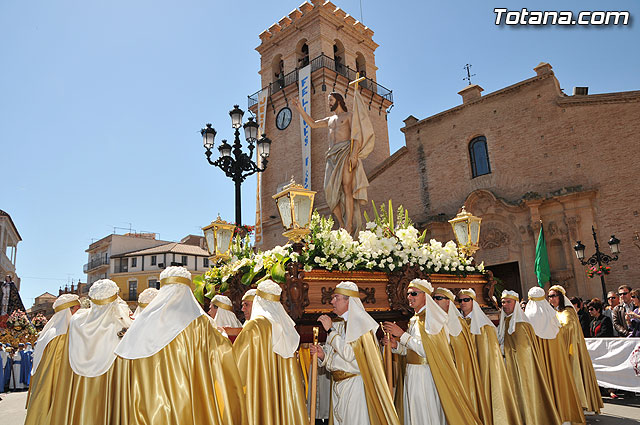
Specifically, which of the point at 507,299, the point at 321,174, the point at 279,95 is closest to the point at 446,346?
the point at 507,299

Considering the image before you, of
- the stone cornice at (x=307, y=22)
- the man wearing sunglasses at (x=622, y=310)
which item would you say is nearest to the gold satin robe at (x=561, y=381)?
the man wearing sunglasses at (x=622, y=310)

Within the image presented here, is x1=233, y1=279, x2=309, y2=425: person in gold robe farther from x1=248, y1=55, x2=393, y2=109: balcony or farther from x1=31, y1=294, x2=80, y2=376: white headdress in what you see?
x1=248, y1=55, x2=393, y2=109: balcony

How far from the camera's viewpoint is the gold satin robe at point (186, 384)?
3.91 metres

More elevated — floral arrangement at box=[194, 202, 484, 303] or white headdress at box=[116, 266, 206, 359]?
floral arrangement at box=[194, 202, 484, 303]

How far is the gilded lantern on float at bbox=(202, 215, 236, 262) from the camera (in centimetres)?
886

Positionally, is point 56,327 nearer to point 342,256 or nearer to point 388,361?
point 342,256

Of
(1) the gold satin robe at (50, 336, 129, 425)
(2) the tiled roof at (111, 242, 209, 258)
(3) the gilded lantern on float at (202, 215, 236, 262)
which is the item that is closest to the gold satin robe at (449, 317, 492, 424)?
(1) the gold satin robe at (50, 336, 129, 425)

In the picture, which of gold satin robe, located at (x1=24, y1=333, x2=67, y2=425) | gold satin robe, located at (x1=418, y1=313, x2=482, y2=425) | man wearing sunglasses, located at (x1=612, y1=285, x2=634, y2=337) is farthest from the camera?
man wearing sunglasses, located at (x1=612, y1=285, x2=634, y2=337)

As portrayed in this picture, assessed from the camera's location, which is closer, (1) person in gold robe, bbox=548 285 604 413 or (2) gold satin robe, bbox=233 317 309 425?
(2) gold satin robe, bbox=233 317 309 425

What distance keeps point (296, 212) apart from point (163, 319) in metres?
2.59

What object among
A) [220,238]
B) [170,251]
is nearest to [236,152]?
[220,238]

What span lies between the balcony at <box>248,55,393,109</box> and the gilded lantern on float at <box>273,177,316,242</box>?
2114 centimetres

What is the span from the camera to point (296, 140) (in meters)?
27.3

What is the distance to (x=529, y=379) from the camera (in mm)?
6406
